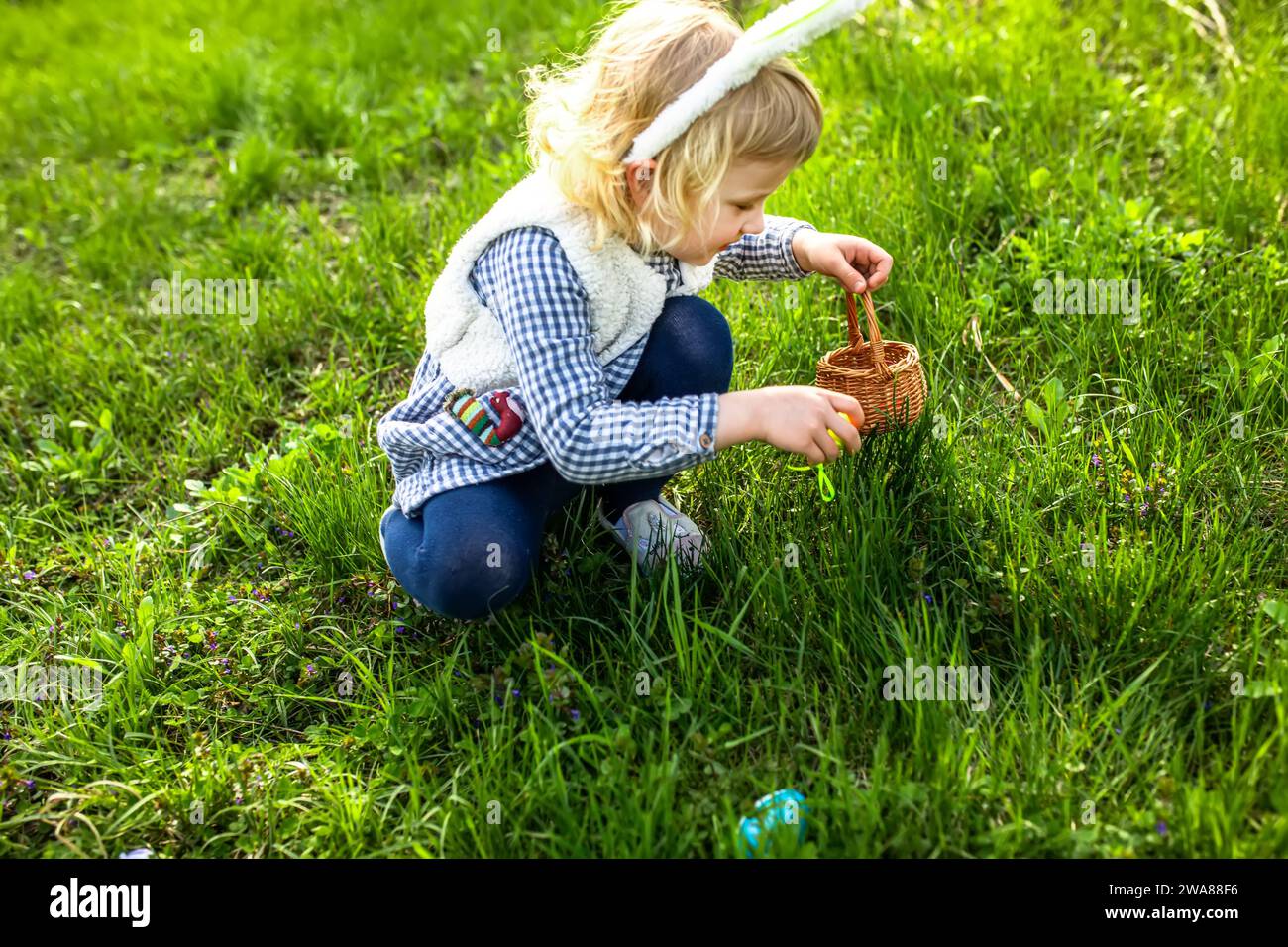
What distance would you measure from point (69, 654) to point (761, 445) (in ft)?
5.24

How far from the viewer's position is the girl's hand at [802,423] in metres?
1.92

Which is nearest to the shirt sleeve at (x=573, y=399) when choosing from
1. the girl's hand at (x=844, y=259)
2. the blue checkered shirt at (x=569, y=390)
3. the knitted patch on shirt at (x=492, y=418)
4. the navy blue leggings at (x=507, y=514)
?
the blue checkered shirt at (x=569, y=390)

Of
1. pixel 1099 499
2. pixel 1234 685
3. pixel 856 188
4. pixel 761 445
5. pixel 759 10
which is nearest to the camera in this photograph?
pixel 1234 685

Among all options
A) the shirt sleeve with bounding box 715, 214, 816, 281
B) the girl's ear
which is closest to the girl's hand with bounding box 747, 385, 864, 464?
the girl's ear

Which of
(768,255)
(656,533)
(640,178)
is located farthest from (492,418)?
(768,255)

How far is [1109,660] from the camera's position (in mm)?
1980

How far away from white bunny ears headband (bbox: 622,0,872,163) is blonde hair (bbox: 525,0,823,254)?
32 mm

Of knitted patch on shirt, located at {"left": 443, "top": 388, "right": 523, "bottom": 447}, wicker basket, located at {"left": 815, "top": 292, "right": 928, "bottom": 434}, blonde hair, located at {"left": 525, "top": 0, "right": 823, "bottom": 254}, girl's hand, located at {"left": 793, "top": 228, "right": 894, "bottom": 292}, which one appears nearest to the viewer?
blonde hair, located at {"left": 525, "top": 0, "right": 823, "bottom": 254}

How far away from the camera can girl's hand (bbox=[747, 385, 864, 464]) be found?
1.92 m

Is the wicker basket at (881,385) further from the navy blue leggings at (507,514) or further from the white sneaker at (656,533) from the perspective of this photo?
the white sneaker at (656,533)

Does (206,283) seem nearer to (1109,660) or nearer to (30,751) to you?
(30,751)

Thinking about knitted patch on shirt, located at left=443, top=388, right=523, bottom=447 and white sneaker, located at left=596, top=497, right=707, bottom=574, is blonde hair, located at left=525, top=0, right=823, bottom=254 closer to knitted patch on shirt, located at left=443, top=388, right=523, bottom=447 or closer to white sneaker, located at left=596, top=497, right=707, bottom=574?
knitted patch on shirt, located at left=443, top=388, right=523, bottom=447

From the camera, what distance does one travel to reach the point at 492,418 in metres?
2.15

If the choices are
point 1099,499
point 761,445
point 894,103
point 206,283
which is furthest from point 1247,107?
point 206,283
